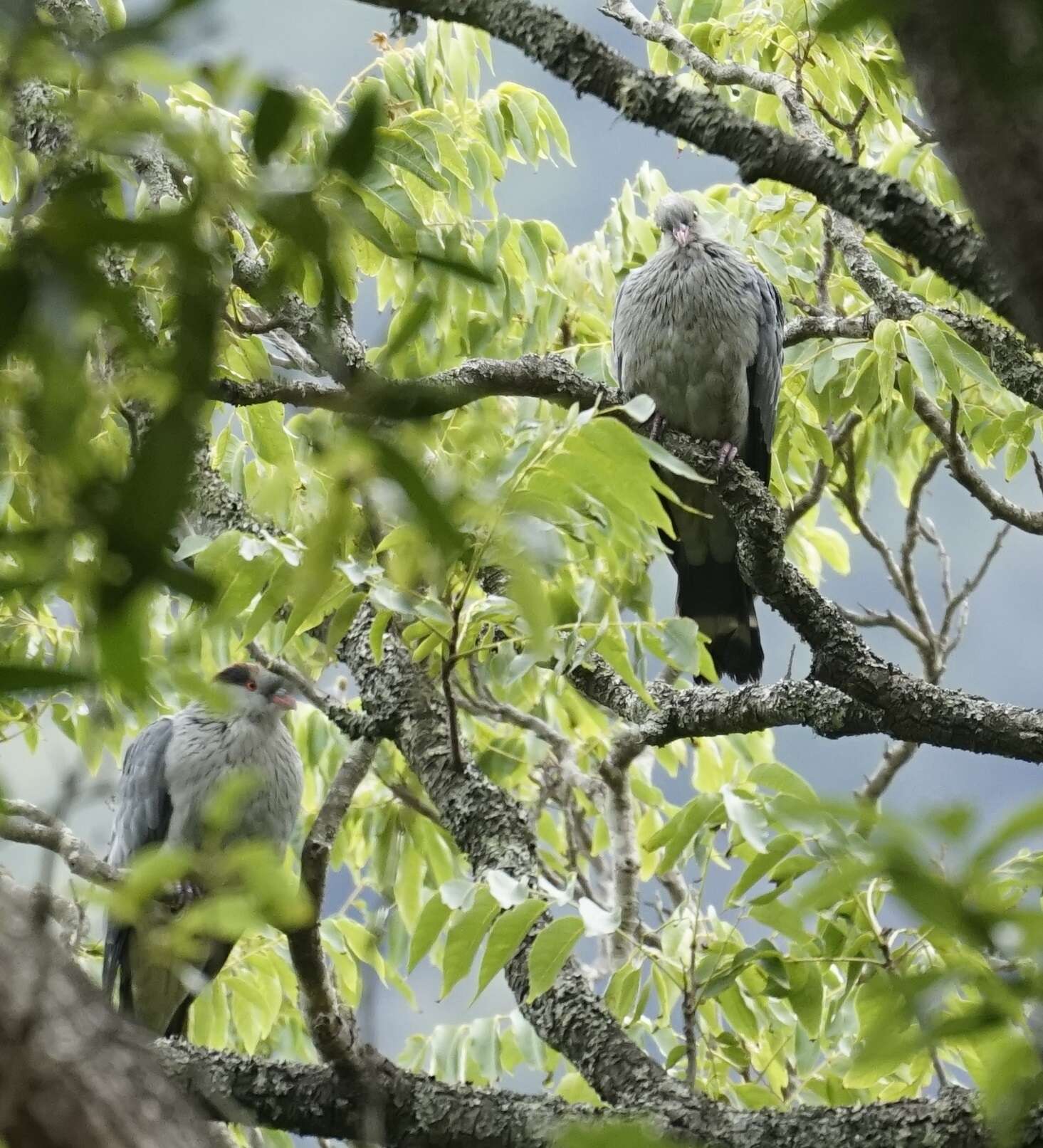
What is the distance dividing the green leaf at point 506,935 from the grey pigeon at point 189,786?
5.39 ft

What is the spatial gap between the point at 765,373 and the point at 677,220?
1.95 feet

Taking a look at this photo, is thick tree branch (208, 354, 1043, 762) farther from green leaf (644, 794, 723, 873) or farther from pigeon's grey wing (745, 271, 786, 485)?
pigeon's grey wing (745, 271, 786, 485)

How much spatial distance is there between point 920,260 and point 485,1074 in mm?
2763

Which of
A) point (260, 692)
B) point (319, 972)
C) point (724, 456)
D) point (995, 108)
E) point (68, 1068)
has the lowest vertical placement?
point (260, 692)

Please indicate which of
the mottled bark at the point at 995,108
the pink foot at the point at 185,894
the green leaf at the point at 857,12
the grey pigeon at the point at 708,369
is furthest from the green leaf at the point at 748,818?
the grey pigeon at the point at 708,369

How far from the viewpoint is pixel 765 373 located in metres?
3.87

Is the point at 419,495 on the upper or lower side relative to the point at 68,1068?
upper

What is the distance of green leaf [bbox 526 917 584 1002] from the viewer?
1.97 metres

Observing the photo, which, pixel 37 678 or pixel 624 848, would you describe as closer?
pixel 37 678

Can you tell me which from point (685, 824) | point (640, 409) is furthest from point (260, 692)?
point (640, 409)

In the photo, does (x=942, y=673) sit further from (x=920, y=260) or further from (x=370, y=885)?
(x=920, y=260)

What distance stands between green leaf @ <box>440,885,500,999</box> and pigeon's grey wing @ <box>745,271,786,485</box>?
206cm

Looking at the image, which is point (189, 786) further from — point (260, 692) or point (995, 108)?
point (995, 108)

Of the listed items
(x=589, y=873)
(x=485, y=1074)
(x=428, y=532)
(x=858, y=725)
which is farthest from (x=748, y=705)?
(x=589, y=873)
